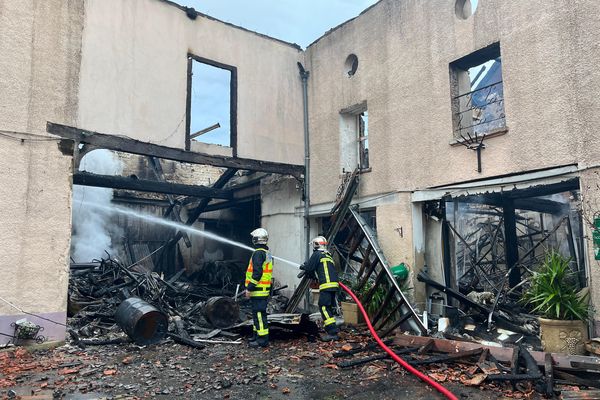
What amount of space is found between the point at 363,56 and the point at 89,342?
8.37 meters

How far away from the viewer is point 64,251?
25.7 ft

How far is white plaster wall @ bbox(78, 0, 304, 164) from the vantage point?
871 cm

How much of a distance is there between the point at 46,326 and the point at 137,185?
4.97m

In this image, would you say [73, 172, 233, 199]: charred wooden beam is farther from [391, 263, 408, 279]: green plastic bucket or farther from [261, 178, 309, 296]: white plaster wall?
[391, 263, 408, 279]: green plastic bucket

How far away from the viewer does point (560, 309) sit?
20.2 ft

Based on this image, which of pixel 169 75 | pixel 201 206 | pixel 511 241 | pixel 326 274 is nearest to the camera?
pixel 326 274

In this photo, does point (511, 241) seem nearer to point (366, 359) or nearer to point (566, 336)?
point (566, 336)

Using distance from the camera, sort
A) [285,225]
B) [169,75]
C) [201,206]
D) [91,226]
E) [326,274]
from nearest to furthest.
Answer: [326,274], [169,75], [285,225], [201,206], [91,226]

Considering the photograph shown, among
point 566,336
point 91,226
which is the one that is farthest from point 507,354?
point 91,226

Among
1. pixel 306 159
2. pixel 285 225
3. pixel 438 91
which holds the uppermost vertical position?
pixel 438 91

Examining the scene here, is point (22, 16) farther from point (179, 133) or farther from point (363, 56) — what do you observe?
point (363, 56)

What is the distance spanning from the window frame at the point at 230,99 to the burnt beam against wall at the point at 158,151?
9.9 inches

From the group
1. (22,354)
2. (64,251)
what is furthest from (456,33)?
(22,354)

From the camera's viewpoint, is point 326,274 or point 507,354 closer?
point 507,354
